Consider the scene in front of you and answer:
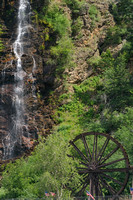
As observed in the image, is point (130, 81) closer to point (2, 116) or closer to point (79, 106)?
point (79, 106)

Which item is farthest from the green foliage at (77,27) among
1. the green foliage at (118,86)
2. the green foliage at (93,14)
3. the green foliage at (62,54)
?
the green foliage at (118,86)

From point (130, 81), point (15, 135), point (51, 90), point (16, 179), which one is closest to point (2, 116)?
point (15, 135)

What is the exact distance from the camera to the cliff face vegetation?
24922 mm

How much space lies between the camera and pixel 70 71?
3053cm

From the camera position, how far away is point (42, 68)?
92.2 feet

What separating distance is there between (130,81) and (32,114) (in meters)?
9.96

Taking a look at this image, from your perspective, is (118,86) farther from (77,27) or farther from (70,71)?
(77,27)

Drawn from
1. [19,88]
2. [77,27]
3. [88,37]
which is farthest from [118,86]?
[77,27]

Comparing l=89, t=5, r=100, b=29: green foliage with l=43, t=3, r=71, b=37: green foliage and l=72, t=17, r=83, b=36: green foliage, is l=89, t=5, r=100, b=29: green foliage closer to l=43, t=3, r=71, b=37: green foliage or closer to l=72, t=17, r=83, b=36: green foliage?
l=72, t=17, r=83, b=36: green foliage

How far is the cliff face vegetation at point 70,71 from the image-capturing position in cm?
2492

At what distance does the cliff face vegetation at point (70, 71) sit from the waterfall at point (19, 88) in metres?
0.34

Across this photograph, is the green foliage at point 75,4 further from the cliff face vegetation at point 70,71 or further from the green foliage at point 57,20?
the green foliage at point 57,20

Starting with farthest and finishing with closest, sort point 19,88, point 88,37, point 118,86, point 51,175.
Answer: point 88,37
point 118,86
point 19,88
point 51,175

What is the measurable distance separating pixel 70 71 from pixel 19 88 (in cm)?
673
